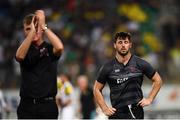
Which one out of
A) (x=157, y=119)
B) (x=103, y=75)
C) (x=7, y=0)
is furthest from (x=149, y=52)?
(x=103, y=75)

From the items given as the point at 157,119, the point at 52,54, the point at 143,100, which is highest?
the point at 52,54

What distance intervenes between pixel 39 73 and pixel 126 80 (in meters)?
1.17

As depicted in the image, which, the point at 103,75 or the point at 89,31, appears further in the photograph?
the point at 89,31

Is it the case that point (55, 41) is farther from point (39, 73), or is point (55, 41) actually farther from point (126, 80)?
point (126, 80)

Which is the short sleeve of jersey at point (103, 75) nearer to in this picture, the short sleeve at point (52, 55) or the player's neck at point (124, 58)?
the player's neck at point (124, 58)

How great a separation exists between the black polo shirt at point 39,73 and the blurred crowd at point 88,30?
1817 cm

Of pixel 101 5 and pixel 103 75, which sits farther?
pixel 101 5

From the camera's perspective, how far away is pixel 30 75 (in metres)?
9.47

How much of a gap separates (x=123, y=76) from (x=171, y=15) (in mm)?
24051

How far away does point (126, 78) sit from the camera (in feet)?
32.0

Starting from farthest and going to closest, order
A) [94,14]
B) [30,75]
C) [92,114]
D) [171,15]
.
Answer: [171,15]
[94,14]
[92,114]
[30,75]

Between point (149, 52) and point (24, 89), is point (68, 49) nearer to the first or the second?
point (149, 52)

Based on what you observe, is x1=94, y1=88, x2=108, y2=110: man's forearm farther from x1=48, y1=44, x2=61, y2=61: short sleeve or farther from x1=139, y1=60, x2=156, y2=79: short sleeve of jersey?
x1=48, y1=44, x2=61, y2=61: short sleeve

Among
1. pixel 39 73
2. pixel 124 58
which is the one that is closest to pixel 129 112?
pixel 124 58
